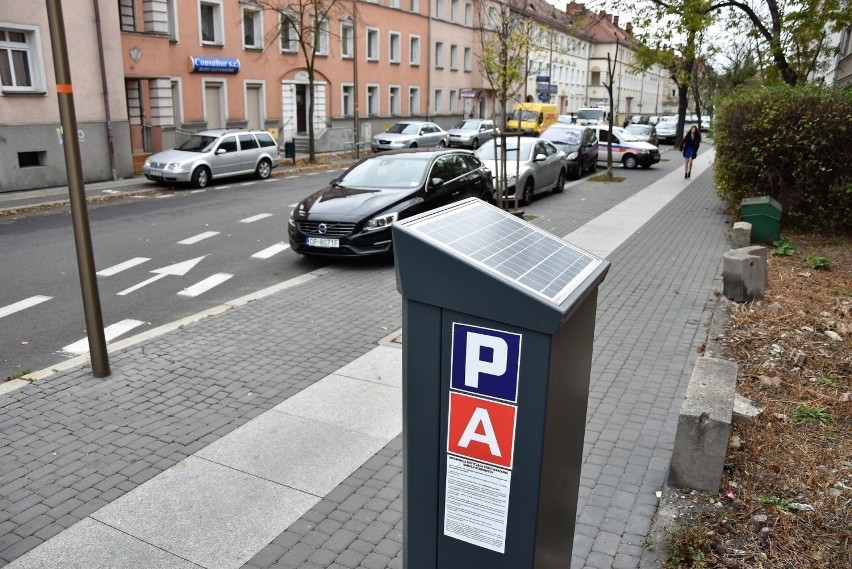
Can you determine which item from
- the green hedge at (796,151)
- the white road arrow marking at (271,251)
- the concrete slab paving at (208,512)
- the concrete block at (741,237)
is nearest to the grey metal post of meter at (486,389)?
the concrete slab paving at (208,512)

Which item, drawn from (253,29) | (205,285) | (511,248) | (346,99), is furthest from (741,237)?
(346,99)

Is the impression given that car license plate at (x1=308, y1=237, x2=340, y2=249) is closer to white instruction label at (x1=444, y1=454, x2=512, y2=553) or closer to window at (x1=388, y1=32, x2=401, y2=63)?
white instruction label at (x1=444, y1=454, x2=512, y2=553)

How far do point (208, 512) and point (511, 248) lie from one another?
2.80 m

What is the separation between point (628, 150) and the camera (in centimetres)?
2905

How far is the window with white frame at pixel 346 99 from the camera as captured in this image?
38500mm

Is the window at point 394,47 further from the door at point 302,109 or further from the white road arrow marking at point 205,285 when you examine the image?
the white road arrow marking at point 205,285

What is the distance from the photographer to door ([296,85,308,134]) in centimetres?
3634

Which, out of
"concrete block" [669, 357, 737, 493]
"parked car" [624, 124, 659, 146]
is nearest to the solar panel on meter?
"concrete block" [669, 357, 737, 493]

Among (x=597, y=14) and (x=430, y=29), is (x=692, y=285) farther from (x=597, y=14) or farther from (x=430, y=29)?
(x=430, y=29)

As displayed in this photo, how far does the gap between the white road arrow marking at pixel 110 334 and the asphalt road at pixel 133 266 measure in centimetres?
1

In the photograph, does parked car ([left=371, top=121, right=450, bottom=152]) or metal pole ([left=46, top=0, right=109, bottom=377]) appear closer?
metal pole ([left=46, top=0, right=109, bottom=377])

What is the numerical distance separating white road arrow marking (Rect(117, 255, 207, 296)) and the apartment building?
1157 cm

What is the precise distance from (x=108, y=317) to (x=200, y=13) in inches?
939

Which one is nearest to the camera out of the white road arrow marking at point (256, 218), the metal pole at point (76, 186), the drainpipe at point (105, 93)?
the metal pole at point (76, 186)
